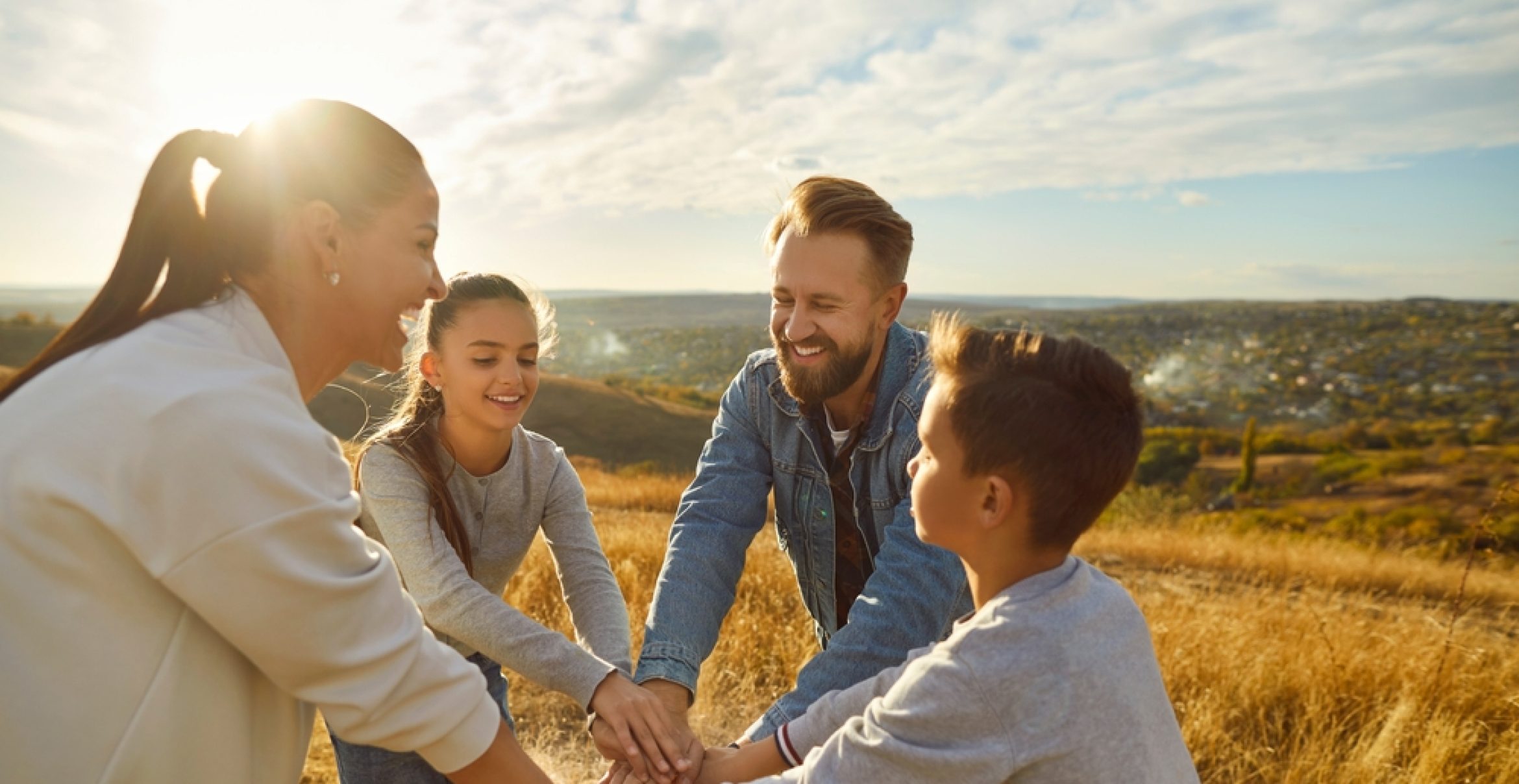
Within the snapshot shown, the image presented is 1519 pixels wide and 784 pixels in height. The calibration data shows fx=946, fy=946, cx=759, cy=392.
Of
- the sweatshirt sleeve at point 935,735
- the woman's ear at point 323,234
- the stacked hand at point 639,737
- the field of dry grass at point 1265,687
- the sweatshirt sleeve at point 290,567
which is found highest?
the woman's ear at point 323,234

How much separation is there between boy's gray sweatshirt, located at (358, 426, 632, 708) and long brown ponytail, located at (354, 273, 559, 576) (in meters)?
0.04

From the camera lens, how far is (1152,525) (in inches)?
614

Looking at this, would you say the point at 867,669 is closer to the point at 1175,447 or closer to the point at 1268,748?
the point at 1268,748

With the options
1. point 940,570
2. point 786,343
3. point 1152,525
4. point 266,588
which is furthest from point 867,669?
point 1152,525

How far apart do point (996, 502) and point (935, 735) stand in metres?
0.43

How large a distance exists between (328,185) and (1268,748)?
4059mm

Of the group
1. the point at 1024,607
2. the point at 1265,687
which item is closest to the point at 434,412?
the point at 1024,607

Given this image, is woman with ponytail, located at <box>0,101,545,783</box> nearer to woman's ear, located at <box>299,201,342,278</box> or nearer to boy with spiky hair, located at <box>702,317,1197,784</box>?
woman's ear, located at <box>299,201,342,278</box>

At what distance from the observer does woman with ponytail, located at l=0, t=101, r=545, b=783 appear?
1.42 metres

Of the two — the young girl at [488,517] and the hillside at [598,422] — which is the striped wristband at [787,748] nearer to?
the young girl at [488,517]

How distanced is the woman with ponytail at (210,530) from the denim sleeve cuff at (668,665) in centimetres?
107

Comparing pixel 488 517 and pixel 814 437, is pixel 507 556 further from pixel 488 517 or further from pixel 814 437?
pixel 814 437

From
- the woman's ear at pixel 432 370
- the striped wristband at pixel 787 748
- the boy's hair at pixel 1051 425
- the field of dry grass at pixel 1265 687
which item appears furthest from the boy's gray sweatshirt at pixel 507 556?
the boy's hair at pixel 1051 425

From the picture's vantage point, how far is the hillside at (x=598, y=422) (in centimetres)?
3478
